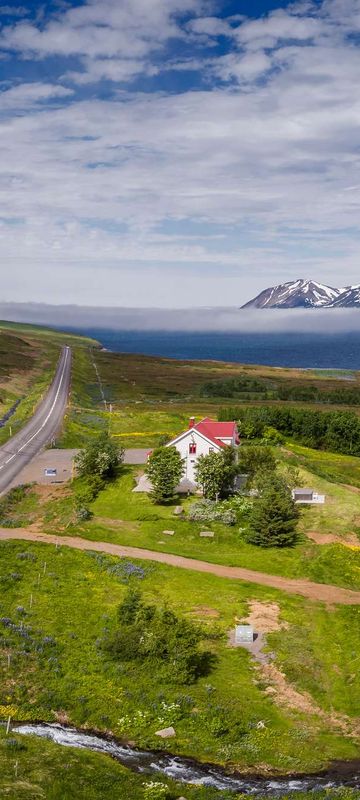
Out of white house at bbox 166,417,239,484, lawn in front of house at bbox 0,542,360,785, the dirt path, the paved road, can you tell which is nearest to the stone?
lawn in front of house at bbox 0,542,360,785

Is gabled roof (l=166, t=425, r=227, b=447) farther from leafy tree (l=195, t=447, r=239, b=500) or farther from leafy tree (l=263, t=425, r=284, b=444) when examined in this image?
leafy tree (l=263, t=425, r=284, b=444)

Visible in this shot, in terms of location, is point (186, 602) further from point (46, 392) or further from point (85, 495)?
point (46, 392)

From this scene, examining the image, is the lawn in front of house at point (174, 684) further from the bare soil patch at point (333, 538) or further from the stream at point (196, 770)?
the bare soil patch at point (333, 538)

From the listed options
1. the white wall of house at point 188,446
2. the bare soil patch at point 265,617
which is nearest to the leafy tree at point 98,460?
the white wall of house at point 188,446

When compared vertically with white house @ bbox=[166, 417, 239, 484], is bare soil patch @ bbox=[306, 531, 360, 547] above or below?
below

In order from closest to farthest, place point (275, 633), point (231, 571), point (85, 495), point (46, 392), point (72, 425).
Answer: point (275, 633) < point (231, 571) < point (85, 495) < point (72, 425) < point (46, 392)

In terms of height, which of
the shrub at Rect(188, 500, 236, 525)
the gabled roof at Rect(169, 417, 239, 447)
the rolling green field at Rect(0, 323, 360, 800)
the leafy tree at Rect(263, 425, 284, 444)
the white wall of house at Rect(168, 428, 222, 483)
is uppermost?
the gabled roof at Rect(169, 417, 239, 447)

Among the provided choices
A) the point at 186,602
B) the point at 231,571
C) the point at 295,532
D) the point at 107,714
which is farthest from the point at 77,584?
the point at 295,532
